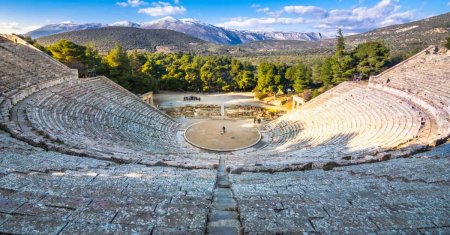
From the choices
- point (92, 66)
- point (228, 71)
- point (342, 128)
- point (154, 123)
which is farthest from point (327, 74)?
point (92, 66)

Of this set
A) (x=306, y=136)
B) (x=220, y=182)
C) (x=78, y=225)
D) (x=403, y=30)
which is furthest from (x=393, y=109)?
(x=403, y=30)

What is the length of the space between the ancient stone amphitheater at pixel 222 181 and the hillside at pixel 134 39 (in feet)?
251

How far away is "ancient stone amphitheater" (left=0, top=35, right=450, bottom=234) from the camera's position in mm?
3754

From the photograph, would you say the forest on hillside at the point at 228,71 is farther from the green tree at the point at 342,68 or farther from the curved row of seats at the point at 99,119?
the curved row of seats at the point at 99,119

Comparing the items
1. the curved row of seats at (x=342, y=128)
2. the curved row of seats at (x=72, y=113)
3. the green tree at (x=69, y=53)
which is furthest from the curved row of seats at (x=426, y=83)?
the green tree at (x=69, y=53)

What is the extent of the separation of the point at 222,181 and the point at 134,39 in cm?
11202

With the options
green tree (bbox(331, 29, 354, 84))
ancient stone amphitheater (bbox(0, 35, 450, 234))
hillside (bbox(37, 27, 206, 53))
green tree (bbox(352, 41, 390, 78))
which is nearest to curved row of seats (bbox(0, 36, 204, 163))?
ancient stone amphitheater (bbox(0, 35, 450, 234))

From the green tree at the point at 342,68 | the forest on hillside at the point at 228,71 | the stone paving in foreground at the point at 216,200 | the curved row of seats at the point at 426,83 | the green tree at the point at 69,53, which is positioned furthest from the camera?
the green tree at the point at 342,68

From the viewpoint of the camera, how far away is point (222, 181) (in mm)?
6840

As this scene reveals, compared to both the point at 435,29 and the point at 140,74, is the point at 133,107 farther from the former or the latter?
the point at 435,29

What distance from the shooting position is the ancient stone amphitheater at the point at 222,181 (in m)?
3.75

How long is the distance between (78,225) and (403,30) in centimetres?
9444

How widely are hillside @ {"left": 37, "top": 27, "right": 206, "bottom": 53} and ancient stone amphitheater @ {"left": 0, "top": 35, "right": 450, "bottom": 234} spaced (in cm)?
7648

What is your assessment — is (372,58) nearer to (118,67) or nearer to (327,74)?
(327,74)
